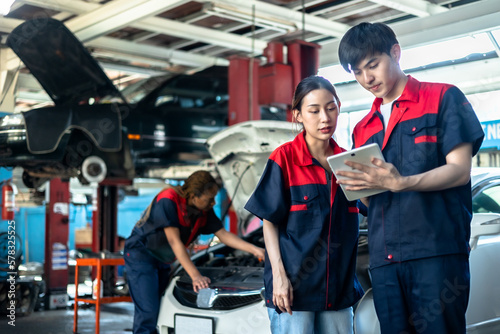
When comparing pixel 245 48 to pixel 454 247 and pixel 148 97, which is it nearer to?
pixel 148 97

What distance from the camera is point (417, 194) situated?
5.70ft

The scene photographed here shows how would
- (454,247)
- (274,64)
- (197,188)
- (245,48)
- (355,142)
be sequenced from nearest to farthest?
(454,247)
(355,142)
(197,188)
(274,64)
(245,48)

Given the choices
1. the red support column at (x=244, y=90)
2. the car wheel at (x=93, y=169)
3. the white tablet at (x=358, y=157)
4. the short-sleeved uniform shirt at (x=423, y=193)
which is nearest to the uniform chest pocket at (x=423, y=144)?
the short-sleeved uniform shirt at (x=423, y=193)

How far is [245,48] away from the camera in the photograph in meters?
9.42

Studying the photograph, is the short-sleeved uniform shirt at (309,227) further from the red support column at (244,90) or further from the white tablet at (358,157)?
the red support column at (244,90)

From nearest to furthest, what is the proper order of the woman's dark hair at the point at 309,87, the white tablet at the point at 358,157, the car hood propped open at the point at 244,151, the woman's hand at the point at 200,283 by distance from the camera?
the white tablet at the point at 358,157, the woman's dark hair at the point at 309,87, the woman's hand at the point at 200,283, the car hood propped open at the point at 244,151

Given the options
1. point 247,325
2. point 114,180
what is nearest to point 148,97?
point 114,180

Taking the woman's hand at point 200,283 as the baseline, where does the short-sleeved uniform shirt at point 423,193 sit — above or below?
above

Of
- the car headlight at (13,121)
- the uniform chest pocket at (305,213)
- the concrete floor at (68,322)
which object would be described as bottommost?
the concrete floor at (68,322)

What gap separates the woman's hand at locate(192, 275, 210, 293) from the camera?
3.72m

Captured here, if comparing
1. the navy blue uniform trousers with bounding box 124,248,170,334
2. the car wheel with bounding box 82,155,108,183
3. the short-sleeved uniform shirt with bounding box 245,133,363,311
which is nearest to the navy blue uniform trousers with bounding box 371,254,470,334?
the short-sleeved uniform shirt with bounding box 245,133,363,311

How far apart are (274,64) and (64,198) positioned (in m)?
4.60

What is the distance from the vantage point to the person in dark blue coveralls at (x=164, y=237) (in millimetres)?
3975

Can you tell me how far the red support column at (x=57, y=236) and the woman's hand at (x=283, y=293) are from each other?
740cm
